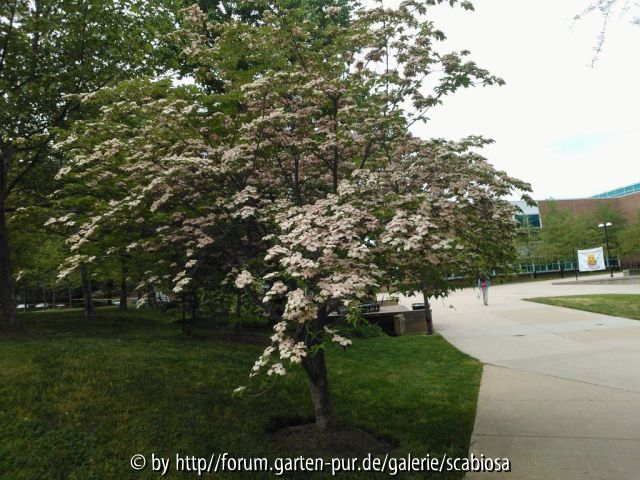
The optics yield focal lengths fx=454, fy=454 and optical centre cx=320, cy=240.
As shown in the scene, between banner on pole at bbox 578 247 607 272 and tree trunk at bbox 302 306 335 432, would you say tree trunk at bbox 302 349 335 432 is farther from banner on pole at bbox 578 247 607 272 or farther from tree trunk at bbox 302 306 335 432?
banner on pole at bbox 578 247 607 272

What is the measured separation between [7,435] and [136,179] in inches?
134

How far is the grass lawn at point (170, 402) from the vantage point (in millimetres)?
5281

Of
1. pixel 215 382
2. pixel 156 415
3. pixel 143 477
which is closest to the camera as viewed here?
pixel 143 477

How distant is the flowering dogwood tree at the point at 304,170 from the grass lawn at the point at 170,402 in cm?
122

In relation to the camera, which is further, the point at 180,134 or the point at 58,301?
the point at 58,301

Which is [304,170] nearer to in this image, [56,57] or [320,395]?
[320,395]

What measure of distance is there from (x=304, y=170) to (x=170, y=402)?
159 inches

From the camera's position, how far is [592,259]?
49844 millimetres

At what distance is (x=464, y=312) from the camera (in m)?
21.9

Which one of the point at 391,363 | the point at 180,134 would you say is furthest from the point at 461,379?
the point at 180,134

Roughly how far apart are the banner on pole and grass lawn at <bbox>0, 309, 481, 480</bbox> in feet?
151

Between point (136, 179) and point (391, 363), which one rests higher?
point (136, 179)

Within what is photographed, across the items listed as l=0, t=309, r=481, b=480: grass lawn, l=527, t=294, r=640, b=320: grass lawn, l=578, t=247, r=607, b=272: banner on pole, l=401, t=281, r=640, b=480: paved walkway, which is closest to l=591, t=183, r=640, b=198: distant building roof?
l=578, t=247, r=607, b=272: banner on pole

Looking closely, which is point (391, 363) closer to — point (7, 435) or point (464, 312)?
point (7, 435)
